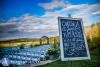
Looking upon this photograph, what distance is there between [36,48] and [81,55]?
0.47 metres

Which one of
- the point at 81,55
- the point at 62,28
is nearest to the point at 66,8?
the point at 62,28

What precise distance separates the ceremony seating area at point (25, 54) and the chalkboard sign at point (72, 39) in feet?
0.72

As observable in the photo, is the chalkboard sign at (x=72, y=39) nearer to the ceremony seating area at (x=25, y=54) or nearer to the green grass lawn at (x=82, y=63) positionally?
the green grass lawn at (x=82, y=63)

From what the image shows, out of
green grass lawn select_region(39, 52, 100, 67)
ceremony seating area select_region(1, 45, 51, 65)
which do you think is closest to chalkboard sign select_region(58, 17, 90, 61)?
green grass lawn select_region(39, 52, 100, 67)

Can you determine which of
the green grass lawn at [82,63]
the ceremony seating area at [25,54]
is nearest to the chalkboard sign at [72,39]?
the green grass lawn at [82,63]

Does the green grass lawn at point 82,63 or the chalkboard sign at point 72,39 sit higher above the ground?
the chalkboard sign at point 72,39

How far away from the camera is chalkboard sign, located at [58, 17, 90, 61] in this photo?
10.9ft

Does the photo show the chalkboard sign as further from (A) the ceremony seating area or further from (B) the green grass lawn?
(A) the ceremony seating area

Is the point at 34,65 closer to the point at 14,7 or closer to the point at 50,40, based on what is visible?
the point at 50,40

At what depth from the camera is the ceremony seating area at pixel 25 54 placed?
320 cm

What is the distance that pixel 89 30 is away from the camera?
3.37m

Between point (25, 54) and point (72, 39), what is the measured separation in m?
0.51

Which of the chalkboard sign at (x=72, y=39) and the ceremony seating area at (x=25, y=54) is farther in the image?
the chalkboard sign at (x=72, y=39)

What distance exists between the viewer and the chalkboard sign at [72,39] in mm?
3312
